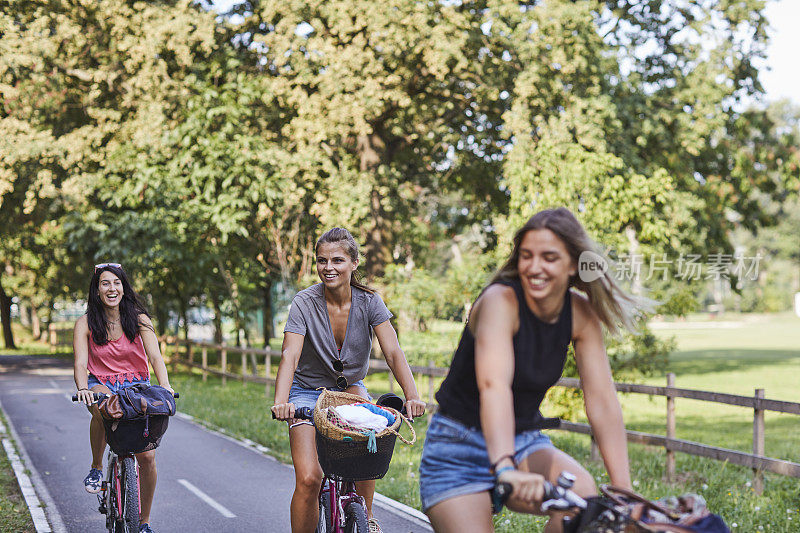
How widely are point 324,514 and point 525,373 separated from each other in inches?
85.0

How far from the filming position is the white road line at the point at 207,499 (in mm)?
7844

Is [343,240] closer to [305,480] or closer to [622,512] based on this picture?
[305,480]

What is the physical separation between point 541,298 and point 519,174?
11.8 meters

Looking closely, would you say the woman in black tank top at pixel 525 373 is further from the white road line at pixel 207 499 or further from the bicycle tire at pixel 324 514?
the white road line at pixel 207 499

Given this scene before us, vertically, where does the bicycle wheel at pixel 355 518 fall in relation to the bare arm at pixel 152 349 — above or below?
below

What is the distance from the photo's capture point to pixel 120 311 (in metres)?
6.11

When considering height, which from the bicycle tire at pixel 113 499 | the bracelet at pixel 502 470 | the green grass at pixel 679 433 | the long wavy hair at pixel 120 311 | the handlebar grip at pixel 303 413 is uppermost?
the long wavy hair at pixel 120 311

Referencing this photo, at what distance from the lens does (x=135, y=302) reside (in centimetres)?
619

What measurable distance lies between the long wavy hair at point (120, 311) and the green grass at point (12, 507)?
214cm

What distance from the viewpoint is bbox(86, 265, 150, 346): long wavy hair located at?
6.01 meters

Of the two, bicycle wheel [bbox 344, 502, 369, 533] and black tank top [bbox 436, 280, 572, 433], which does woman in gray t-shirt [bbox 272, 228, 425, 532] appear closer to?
bicycle wheel [bbox 344, 502, 369, 533]

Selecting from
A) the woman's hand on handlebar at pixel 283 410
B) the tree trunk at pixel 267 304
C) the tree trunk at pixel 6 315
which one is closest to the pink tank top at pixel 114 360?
the woman's hand on handlebar at pixel 283 410

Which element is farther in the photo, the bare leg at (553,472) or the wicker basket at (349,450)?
the wicker basket at (349,450)

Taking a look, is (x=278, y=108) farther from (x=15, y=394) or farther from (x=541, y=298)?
(x=541, y=298)
